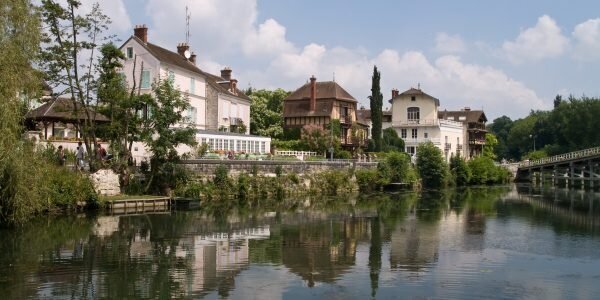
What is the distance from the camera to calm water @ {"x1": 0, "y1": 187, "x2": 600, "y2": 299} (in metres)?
17.3

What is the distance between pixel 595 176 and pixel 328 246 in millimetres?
56901

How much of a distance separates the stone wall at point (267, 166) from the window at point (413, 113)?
2297cm

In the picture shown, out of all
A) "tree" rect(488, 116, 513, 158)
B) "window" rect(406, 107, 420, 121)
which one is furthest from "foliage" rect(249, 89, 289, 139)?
"tree" rect(488, 116, 513, 158)

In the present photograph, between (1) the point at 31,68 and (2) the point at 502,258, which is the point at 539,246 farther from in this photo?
(1) the point at 31,68

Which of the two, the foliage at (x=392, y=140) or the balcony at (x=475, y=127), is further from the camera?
the balcony at (x=475, y=127)

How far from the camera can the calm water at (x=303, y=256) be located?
17297 millimetres

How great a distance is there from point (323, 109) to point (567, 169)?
110ft

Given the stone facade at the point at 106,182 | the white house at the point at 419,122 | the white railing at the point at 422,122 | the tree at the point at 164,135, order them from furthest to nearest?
the white house at the point at 419,122 < the white railing at the point at 422,122 < the tree at the point at 164,135 < the stone facade at the point at 106,182

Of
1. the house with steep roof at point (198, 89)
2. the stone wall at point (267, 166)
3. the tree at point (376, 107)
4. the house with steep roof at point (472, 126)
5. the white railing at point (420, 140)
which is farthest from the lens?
the house with steep roof at point (472, 126)

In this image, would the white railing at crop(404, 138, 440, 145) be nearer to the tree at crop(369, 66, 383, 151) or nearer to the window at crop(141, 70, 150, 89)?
the tree at crop(369, 66, 383, 151)

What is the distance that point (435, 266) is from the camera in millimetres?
20688

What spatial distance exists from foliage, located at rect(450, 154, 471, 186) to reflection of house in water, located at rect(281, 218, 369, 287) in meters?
38.9

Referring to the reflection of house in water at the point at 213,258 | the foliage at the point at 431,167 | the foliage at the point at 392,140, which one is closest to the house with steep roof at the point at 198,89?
the foliage at the point at 431,167

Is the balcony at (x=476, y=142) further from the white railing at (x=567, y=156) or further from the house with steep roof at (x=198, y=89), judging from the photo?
the house with steep roof at (x=198, y=89)
